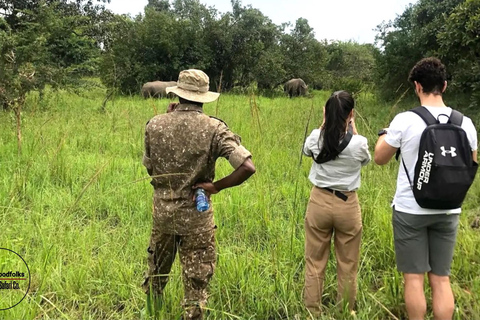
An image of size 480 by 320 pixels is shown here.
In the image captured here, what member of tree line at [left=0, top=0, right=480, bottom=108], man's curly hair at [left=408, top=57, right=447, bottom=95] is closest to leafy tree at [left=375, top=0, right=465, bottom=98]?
tree line at [left=0, top=0, right=480, bottom=108]

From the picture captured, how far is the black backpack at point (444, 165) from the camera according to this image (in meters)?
2.11

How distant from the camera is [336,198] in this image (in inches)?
96.3

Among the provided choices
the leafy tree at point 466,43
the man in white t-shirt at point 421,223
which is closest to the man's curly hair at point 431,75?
the man in white t-shirt at point 421,223

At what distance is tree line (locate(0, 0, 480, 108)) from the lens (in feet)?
22.0

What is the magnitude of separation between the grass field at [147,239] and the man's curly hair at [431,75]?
3.82 ft

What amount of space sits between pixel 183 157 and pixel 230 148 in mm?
272

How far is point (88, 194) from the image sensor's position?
161 inches

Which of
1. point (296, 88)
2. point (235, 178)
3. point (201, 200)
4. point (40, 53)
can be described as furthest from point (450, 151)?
point (296, 88)

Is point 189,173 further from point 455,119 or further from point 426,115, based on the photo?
point 455,119

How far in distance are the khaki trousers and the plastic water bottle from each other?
754 millimetres

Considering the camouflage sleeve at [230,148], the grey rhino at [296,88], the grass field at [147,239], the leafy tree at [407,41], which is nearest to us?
the camouflage sleeve at [230,148]

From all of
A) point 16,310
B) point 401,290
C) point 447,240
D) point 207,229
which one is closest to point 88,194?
point 16,310

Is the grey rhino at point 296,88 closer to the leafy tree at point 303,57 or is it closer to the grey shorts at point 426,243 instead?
the leafy tree at point 303,57

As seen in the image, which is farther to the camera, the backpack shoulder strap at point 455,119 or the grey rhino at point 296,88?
the grey rhino at point 296,88
